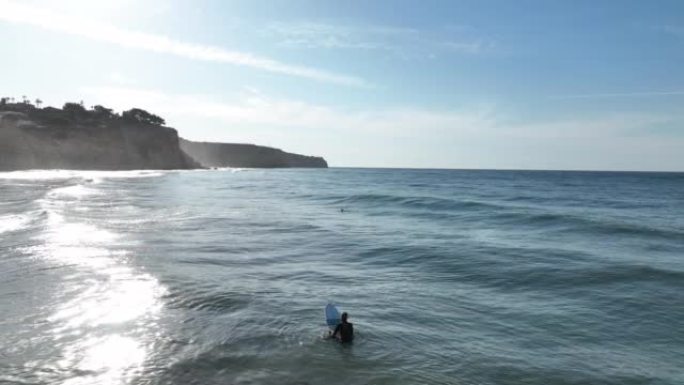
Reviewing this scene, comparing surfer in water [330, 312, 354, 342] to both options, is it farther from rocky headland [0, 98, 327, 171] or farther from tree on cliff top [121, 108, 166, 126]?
tree on cliff top [121, 108, 166, 126]

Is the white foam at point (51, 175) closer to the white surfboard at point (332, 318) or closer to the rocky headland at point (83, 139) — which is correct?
the rocky headland at point (83, 139)

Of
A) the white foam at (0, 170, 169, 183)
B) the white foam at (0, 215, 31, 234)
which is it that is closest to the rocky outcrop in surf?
the white foam at (0, 170, 169, 183)

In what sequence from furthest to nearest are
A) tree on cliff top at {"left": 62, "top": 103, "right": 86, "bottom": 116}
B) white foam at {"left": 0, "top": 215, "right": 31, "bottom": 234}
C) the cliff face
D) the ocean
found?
tree on cliff top at {"left": 62, "top": 103, "right": 86, "bottom": 116}
the cliff face
white foam at {"left": 0, "top": 215, "right": 31, "bottom": 234}
the ocean

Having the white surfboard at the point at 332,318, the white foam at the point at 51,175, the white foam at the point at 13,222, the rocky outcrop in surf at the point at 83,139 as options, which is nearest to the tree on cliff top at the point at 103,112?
the rocky outcrop in surf at the point at 83,139

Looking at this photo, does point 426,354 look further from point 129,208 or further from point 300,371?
point 129,208

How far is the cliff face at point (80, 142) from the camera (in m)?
108

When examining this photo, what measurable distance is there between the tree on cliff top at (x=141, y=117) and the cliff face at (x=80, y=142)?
230 inches

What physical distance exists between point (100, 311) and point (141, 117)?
168 metres

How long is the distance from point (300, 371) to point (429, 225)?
28.4 meters

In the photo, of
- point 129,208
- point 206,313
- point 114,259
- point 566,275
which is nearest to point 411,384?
point 206,313

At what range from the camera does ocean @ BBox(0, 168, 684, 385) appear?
11.0 m

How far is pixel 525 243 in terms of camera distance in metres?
29.4

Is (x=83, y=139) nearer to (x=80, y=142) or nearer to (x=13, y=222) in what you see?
(x=80, y=142)

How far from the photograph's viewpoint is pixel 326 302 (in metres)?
16.1
